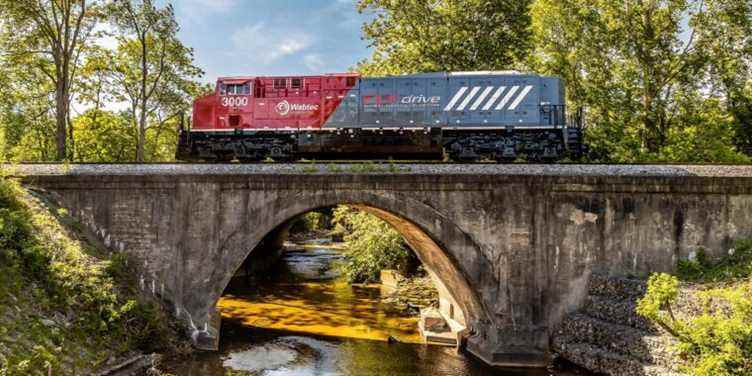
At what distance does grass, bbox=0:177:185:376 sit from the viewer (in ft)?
36.4

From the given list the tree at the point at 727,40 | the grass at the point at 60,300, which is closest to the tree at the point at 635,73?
the tree at the point at 727,40

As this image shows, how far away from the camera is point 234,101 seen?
67.9 feet

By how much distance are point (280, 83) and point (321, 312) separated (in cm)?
1042

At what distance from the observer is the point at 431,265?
19.6 metres

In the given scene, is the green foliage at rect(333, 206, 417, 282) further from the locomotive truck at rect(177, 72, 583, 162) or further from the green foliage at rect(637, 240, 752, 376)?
the green foliage at rect(637, 240, 752, 376)

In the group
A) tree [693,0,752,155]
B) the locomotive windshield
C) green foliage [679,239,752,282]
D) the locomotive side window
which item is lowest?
green foliage [679,239,752,282]

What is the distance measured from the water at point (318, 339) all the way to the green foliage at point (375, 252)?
3.83 feet

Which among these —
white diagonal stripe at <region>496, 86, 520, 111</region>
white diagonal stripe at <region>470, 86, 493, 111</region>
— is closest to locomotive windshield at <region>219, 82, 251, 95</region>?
white diagonal stripe at <region>470, 86, 493, 111</region>

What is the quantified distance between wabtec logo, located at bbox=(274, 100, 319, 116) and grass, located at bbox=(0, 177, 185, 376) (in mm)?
8406

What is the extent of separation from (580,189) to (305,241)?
141 feet

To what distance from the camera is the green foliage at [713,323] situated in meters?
11.0

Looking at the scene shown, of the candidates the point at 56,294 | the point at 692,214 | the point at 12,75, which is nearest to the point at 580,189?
the point at 692,214

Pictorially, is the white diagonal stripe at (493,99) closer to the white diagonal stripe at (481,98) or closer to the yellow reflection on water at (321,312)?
the white diagonal stripe at (481,98)

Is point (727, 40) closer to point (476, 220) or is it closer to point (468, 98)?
point (468, 98)
